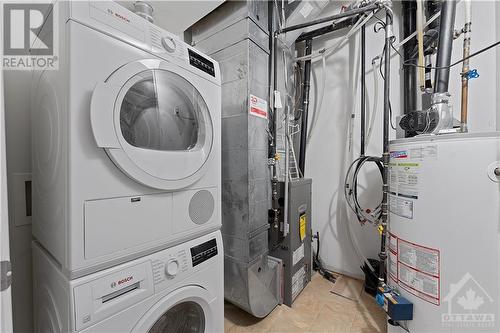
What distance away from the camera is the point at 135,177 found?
0.69 m

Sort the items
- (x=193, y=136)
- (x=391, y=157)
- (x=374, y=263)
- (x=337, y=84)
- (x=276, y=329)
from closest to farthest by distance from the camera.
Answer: (x=193, y=136) < (x=391, y=157) < (x=276, y=329) < (x=374, y=263) < (x=337, y=84)

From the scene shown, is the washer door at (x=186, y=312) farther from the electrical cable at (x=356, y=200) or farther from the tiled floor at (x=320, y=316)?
the electrical cable at (x=356, y=200)

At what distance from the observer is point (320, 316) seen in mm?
1412

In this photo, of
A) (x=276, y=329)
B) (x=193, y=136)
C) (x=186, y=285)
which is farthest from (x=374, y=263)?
(x=193, y=136)

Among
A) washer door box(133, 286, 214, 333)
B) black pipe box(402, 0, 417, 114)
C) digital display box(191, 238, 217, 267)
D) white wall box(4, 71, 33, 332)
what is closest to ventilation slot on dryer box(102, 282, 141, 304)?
washer door box(133, 286, 214, 333)

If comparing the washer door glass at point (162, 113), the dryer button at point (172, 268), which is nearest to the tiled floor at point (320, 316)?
the dryer button at point (172, 268)

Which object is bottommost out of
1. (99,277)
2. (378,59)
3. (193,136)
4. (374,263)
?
(374,263)

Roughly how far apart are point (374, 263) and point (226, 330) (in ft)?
4.08

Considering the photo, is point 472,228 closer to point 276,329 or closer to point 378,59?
point 276,329

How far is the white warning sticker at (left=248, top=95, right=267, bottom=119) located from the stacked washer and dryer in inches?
14.6

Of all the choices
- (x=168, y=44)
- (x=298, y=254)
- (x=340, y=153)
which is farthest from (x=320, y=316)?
(x=168, y=44)

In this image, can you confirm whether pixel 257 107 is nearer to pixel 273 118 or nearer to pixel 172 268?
pixel 273 118

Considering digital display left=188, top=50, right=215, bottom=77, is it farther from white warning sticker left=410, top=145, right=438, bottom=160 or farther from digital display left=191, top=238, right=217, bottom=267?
white warning sticker left=410, top=145, right=438, bottom=160

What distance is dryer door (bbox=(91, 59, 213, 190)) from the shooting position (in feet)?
2.09
